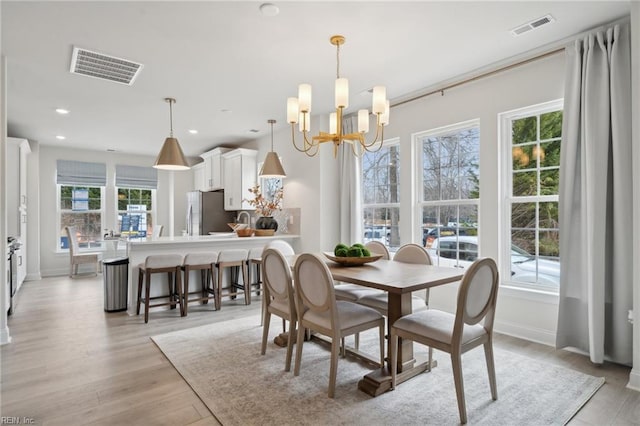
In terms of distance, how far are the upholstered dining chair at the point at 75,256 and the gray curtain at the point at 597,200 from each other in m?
7.63

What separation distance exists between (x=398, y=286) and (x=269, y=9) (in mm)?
2059

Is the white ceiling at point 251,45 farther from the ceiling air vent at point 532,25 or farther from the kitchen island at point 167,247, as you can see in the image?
the kitchen island at point 167,247

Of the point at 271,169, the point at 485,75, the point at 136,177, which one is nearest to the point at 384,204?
the point at 271,169

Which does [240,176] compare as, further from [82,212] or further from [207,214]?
[82,212]

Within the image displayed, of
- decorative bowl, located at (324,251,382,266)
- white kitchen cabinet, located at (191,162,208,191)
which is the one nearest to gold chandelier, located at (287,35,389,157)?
decorative bowl, located at (324,251,382,266)

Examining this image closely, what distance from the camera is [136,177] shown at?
7.93m

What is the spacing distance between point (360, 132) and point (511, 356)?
2.21 m

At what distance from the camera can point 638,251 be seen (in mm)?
2389

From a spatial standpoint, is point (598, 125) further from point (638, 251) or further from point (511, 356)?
point (511, 356)

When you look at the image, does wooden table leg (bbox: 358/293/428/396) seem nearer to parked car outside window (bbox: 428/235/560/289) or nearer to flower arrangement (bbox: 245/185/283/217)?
parked car outside window (bbox: 428/235/560/289)

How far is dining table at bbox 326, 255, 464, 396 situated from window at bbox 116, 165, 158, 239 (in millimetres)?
6719

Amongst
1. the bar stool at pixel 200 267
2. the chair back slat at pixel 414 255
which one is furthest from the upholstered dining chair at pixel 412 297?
the bar stool at pixel 200 267

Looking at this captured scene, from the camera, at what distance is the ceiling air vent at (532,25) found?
2.67 metres

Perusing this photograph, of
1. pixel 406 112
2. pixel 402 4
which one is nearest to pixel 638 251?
pixel 402 4
